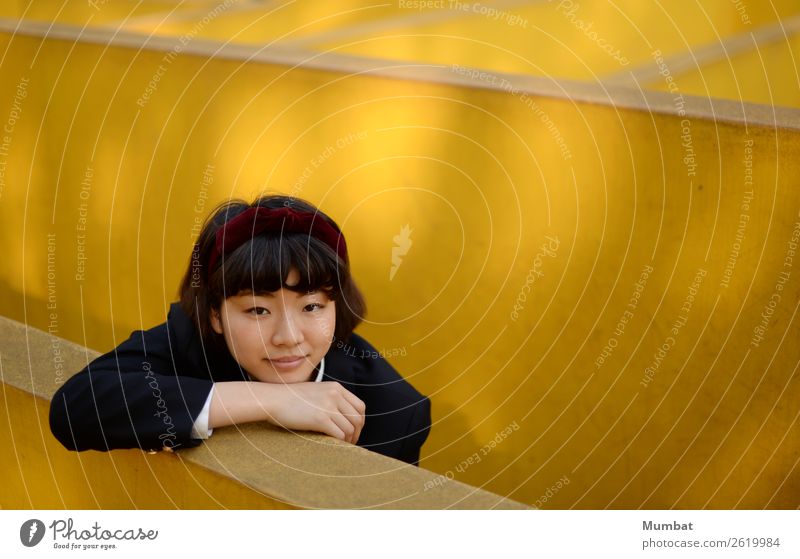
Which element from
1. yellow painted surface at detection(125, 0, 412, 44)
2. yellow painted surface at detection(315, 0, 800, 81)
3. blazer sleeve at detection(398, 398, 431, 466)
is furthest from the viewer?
yellow painted surface at detection(125, 0, 412, 44)

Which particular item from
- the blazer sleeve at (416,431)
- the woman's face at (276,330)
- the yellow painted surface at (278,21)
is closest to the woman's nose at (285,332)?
the woman's face at (276,330)

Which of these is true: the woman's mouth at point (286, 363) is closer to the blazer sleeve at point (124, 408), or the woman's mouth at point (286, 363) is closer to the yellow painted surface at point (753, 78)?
the blazer sleeve at point (124, 408)

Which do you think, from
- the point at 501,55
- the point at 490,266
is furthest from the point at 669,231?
the point at 501,55

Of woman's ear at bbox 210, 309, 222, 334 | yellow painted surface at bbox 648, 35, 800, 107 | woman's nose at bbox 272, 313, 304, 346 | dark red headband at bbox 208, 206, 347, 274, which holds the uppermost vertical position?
yellow painted surface at bbox 648, 35, 800, 107

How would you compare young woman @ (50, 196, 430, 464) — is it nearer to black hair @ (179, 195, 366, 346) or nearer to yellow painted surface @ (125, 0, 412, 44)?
black hair @ (179, 195, 366, 346)

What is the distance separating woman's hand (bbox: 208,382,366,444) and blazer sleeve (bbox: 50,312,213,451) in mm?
18

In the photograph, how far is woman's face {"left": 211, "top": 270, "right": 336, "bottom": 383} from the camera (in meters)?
1.04

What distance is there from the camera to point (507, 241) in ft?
5.03

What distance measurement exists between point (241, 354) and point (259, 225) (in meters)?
0.13

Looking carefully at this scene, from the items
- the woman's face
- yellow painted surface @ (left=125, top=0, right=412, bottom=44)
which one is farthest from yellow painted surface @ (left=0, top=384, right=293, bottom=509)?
yellow painted surface @ (left=125, top=0, right=412, bottom=44)

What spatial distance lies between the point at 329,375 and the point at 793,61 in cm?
189

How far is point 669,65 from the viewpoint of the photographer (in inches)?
105

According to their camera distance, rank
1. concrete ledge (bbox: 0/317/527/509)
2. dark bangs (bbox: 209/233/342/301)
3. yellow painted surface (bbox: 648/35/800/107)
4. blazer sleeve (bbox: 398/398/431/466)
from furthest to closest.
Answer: yellow painted surface (bbox: 648/35/800/107), blazer sleeve (bbox: 398/398/431/466), dark bangs (bbox: 209/233/342/301), concrete ledge (bbox: 0/317/527/509)

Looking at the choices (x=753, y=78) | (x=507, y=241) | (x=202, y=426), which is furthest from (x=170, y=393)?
(x=753, y=78)
